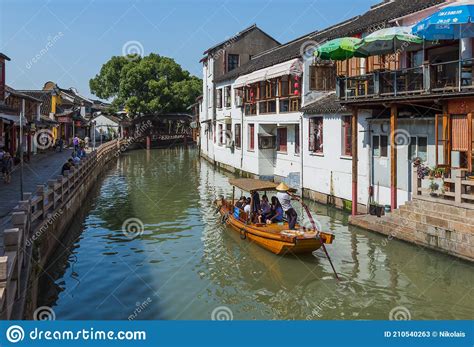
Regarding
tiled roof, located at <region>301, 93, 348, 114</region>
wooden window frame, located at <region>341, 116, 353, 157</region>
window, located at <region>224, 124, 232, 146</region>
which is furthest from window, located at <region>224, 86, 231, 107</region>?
wooden window frame, located at <region>341, 116, 353, 157</region>

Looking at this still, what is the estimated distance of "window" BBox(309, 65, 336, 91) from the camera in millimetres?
24828

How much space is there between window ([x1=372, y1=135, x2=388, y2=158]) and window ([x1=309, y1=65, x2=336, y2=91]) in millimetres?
6234

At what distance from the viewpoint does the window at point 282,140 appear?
29403 millimetres

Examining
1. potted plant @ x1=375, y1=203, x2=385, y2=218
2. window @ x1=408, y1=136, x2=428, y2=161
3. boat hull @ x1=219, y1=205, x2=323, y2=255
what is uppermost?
window @ x1=408, y1=136, x2=428, y2=161

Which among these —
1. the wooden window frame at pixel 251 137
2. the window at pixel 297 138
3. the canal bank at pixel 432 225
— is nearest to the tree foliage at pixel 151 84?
the wooden window frame at pixel 251 137

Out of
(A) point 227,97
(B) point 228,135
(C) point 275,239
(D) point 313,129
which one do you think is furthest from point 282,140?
(C) point 275,239

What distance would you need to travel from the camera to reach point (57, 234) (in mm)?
15930

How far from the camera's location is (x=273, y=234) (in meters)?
14.5

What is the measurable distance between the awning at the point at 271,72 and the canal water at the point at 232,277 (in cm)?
879

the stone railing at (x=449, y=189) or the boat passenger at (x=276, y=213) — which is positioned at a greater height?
the stone railing at (x=449, y=189)

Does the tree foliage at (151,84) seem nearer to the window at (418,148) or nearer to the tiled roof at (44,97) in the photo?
the tiled roof at (44,97)

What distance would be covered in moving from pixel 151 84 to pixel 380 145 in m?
50.8

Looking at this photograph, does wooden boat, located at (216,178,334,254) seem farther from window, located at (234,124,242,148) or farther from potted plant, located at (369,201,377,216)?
window, located at (234,124,242,148)

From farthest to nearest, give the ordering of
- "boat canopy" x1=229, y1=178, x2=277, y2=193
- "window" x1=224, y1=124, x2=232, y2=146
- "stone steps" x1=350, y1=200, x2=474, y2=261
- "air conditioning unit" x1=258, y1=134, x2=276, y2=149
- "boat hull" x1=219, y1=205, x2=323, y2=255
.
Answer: "window" x1=224, y1=124, x2=232, y2=146 → "air conditioning unit" x1=258, y1=134, x2=276, y2=149 → "boat canopy" x1=229, y1=178, x2=277, y2=193 → "boat hull" x1=219, y1=205, x2=323, y2=255 → "stone steps" x1=350, y1=200, x2=474, y2=261
